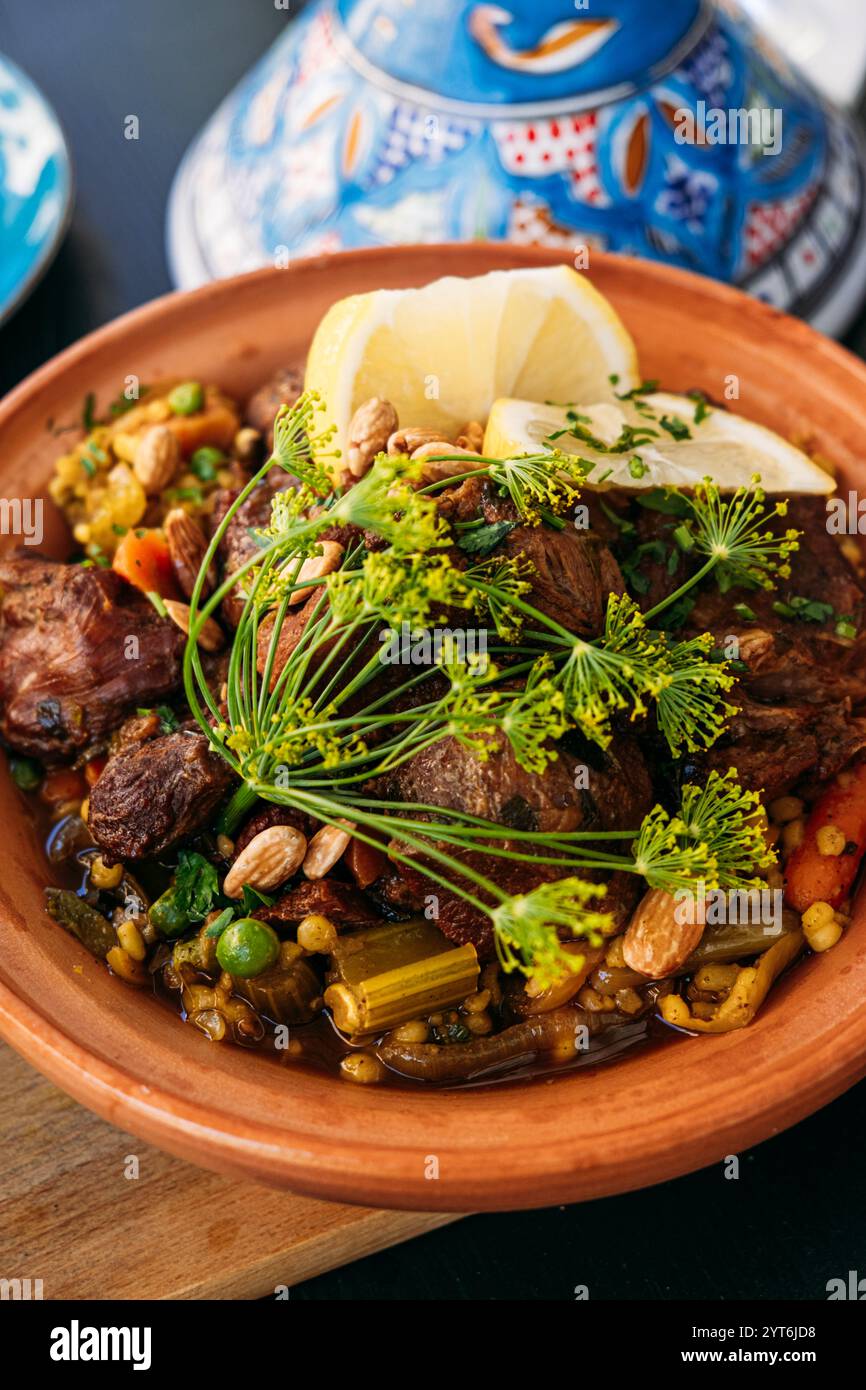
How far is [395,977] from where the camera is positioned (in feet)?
9.30

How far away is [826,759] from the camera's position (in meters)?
3.05

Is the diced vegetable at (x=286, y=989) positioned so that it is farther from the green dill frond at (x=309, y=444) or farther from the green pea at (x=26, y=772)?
the green dill frond at (x=309, y=444)

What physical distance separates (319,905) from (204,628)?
0.71 meters

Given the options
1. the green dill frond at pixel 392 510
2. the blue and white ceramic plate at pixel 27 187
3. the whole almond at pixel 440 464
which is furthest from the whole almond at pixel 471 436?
the blue and white ceramic plate at pixel 27 187

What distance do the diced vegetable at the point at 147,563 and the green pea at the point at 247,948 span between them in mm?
870

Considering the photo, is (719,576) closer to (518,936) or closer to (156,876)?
(518,936)

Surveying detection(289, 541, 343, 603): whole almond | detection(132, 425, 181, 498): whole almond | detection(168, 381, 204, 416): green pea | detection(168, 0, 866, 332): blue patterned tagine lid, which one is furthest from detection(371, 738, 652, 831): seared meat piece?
detection(168, 0, 866, 332): blue patterned tagine lid

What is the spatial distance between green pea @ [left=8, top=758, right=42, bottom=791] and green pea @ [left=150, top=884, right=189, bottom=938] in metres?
0.50

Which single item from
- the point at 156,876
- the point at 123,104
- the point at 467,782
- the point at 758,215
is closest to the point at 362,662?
the point at 467,782

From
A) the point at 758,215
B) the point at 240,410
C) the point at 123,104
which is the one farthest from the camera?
the point at 123,104

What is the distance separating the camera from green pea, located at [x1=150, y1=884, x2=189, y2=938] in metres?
2.97

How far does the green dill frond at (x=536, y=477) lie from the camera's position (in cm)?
264

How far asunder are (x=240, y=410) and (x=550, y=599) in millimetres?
1465

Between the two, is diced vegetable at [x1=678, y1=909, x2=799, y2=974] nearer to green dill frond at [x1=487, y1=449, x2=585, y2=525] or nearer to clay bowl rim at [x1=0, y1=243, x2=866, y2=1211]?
clay bowl rim at [x1=0, y1=243, x2=866, y2=1211]
